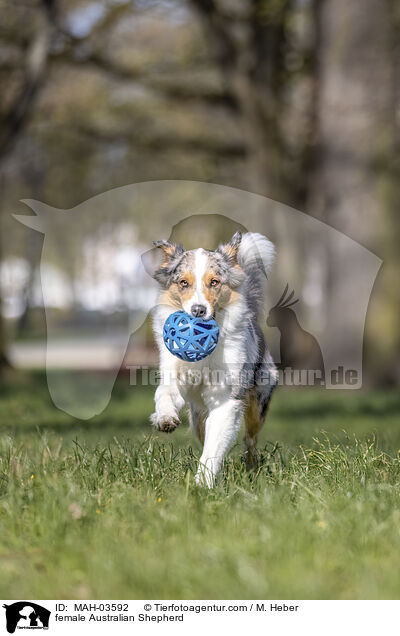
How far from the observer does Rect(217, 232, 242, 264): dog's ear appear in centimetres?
543

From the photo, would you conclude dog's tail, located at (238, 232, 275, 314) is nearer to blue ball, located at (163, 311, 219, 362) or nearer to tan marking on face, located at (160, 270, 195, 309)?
tan marking on face, located at (160, 270, 195, 309)

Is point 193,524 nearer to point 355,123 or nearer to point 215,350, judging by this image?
point 215,350

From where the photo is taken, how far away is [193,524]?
400 cm

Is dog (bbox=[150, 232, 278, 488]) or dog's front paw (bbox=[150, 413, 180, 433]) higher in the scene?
dog (bbox=[150, 232, 278, 488])

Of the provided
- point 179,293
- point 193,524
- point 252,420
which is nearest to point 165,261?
point 179,293

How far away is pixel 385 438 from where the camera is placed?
6836 mm

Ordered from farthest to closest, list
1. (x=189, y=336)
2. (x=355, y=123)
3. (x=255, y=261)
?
(x=355, y=123) → (x=255, y=261) → (x=189, y=336)

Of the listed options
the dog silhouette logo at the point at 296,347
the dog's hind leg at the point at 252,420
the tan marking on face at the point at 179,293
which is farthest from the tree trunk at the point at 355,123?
the tan marking on face at the point at 179,293

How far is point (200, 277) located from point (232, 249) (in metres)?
0.48
